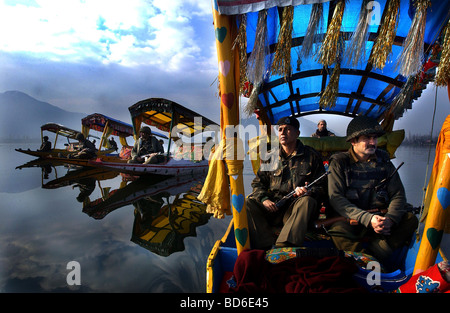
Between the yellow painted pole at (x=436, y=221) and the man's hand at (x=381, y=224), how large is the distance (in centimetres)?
31

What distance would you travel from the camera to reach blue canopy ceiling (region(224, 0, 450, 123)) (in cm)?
184

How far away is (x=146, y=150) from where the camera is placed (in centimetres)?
996

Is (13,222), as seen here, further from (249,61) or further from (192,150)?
(192,150)

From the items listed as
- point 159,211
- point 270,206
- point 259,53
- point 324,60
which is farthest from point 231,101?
point 159,211

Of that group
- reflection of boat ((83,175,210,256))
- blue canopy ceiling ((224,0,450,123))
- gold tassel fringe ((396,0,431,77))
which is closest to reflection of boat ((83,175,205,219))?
reflection of boat ((83,175,210,256))

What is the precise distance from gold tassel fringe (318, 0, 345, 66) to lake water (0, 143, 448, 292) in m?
2.70

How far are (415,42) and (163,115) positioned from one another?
11.6 metres

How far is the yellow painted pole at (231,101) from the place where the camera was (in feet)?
6.04

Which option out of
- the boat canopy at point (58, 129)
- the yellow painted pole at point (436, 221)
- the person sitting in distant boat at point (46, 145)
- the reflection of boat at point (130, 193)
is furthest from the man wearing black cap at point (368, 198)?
the person sitting in distant boat at point (46, 145)

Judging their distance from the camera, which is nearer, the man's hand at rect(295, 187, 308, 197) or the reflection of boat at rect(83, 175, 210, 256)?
the man's hand at rect(295, 187, 308, 197)

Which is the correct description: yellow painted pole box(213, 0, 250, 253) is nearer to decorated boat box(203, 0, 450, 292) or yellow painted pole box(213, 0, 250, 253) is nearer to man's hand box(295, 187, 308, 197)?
decorated boat box(203, 0, 450, 292)

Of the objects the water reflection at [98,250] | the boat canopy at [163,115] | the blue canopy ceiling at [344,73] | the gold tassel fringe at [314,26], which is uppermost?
the boat canopy at [163,115]

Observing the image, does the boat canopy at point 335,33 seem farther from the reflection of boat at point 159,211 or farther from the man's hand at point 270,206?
the reflection of boat at point 159,211
